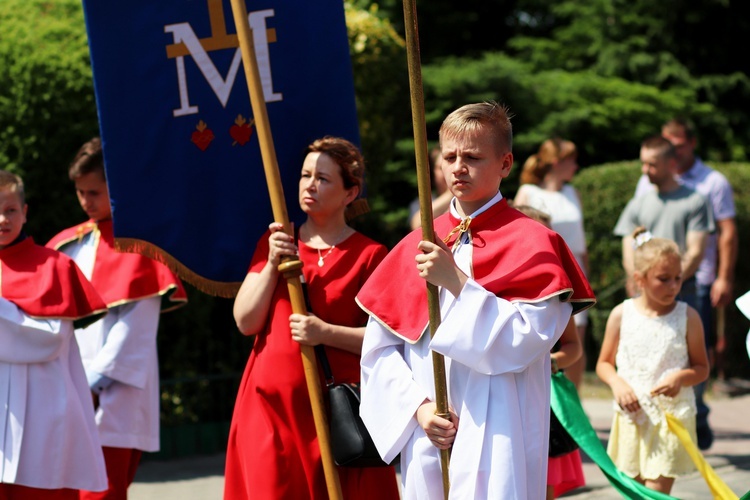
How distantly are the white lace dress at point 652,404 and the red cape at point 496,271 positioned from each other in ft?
7.04

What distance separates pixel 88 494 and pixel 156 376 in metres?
0.67

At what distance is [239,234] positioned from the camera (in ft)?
17.3

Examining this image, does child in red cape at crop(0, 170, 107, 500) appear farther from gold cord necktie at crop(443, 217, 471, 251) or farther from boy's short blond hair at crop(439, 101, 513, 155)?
boy's short blond hair at crop(439, 101, 513, 155)

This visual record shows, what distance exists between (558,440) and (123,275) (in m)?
2.20

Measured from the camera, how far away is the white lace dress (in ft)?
20.0

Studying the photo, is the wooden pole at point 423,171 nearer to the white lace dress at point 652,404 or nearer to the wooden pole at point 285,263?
the wooden pole at point 285,263

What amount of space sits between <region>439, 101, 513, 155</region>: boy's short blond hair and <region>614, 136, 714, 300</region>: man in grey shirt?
13.9 feet

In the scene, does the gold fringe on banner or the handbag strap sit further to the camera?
the gold fringe on banner

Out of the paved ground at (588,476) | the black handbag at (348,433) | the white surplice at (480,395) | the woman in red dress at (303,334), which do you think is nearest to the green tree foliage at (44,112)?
the paved ground at (588,476)

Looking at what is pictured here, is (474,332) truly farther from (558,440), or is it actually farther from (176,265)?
(176,265)

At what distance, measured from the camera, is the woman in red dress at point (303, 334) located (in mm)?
4691

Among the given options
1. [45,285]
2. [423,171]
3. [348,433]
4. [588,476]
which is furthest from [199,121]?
[588,476]

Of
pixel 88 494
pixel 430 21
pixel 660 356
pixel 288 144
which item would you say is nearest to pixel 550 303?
pixel 288 144

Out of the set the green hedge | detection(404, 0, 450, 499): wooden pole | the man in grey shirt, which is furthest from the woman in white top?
detection(404, 0, 450, 499): wooden pole
